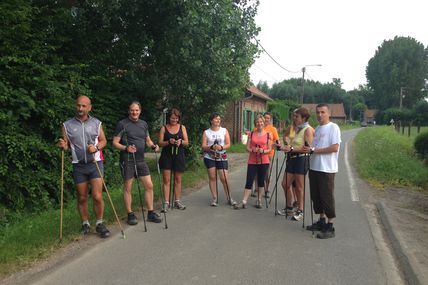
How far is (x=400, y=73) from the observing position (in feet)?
319

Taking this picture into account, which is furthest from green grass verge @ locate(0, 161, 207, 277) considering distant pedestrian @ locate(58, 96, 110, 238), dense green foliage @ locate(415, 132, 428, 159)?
dense green foliage @ locate(415, 132, 428, 159)

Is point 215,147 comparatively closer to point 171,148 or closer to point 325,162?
point 171,148

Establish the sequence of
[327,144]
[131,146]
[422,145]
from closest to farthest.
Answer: [327,144], [131,146], [422,145]

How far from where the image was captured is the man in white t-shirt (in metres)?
5.75

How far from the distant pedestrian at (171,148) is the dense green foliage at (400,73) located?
9644cm

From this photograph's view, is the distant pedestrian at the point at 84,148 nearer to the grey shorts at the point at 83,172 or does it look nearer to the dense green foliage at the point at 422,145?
the grey shorts at the point at 83,172

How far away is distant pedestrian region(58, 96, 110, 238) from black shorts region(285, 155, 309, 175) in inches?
121

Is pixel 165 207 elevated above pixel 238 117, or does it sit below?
below

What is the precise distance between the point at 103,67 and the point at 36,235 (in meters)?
5.20

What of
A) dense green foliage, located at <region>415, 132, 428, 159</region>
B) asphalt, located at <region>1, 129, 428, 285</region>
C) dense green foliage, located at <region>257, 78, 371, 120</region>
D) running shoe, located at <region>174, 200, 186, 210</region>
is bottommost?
asphalt, located at <region>1, 129, 428, 285</region>

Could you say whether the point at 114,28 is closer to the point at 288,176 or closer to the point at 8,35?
the point at 8,35

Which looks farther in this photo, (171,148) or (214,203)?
(214,203)

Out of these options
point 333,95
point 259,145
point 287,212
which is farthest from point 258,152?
point 333,95

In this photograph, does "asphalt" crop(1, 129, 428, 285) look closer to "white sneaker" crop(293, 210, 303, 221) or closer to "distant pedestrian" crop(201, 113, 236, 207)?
"white sneaker" crop(293, 210, 303, 221)
